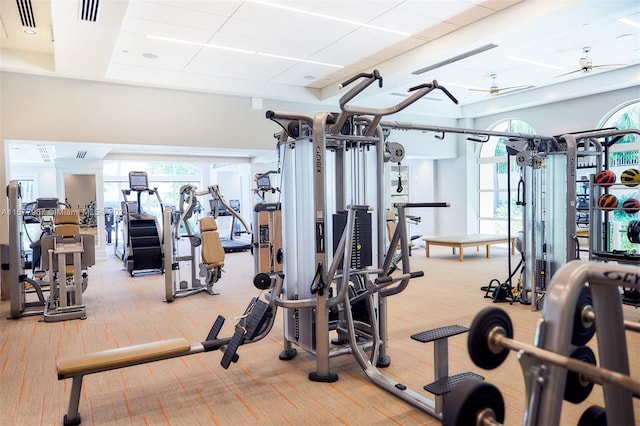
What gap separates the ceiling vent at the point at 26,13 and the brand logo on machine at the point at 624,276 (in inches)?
230

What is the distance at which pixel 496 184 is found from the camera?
11.2m

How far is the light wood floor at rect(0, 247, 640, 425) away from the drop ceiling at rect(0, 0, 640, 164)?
320cm

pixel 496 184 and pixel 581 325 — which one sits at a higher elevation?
pixel 496 184

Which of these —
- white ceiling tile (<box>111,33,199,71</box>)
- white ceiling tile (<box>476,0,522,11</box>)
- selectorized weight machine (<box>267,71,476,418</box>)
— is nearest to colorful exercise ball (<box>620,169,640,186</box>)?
white ceiling tile (<box>476,0,522,11</box>)

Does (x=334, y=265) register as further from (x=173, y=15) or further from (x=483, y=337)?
(x=173, y=15)

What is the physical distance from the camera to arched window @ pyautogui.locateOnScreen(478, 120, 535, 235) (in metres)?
10.8

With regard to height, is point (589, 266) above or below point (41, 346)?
above

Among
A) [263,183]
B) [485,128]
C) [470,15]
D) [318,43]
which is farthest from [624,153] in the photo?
[263,183]

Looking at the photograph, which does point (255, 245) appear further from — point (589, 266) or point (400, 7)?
point (589, 266)

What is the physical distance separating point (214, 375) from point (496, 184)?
375 inches

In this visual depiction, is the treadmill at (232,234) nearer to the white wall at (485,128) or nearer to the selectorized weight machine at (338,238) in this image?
the white wall at (485,128)

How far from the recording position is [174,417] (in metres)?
2.79

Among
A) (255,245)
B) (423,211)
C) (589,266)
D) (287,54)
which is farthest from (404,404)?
(423,211)

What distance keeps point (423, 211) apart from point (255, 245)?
643cm
